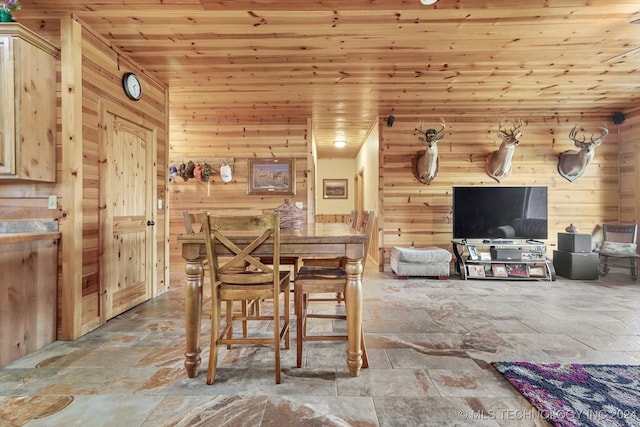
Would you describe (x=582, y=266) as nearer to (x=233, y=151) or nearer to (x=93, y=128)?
(x=233, y=151)

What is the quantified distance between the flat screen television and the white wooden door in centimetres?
430

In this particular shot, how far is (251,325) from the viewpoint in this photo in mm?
2756

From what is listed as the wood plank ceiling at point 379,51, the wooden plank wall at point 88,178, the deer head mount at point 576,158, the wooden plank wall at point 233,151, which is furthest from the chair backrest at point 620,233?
the wooden plank wall at point 88,178

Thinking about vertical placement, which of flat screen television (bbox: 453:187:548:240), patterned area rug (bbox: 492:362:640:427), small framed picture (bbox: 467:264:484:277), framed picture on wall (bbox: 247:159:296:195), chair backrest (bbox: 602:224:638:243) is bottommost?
patterned area rug (bbox: 492:362:640:427)

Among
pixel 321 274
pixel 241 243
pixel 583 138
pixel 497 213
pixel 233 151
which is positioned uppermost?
pixel 583 138

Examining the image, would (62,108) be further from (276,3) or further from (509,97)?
(509,97)

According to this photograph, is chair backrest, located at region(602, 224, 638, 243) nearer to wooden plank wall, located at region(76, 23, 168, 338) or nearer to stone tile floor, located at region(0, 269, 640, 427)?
stone tile floor, located at region(0, 269, 640, 427)

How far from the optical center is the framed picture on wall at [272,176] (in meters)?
5.06

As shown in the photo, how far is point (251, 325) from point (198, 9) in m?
2.74

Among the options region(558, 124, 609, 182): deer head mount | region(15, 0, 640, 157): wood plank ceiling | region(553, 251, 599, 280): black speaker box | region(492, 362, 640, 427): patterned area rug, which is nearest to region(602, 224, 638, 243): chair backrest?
region(553, 251, 599, 280): black speaker box

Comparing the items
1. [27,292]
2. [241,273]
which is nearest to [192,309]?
[241,273]

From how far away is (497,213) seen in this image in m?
4.73

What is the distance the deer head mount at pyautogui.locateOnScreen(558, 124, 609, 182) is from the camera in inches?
186

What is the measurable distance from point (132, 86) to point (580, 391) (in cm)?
442
